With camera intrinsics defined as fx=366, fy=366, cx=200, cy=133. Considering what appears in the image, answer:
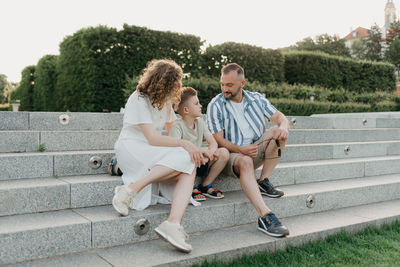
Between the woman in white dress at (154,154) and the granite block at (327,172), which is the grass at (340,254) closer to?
the woman in white dress at (154,154)

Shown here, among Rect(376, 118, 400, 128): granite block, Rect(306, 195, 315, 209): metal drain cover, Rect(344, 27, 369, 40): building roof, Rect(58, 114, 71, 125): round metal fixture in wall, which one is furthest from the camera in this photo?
Rect(344, 27, 369, 40): building roof

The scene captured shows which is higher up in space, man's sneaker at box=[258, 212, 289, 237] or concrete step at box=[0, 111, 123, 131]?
concrete step at box=[0, 111, 123, 131]

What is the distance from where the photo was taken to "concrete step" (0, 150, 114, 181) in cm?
329

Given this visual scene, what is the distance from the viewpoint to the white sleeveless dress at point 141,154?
3.00 metres

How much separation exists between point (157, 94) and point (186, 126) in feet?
1.94

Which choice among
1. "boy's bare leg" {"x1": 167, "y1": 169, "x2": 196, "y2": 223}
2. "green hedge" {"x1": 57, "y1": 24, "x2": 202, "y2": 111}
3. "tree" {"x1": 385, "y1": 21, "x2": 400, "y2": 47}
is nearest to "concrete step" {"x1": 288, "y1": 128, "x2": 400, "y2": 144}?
"boy's bare leg" {"x1": 167, "y1": 169, "x2": 196, "y2": 223}

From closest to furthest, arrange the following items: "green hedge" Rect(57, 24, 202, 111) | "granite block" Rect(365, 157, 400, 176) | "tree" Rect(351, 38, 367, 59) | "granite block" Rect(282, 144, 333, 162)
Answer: "granite block" Rect(282, 144, 333, 162) < "granite block" Rect(365, 157, 400, 176) < "green hedge" Rect(57, 24, 202, 111) < "tree" Rect(351, 38, 367, 59)

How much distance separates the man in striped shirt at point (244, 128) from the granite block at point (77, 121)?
1.53 metres

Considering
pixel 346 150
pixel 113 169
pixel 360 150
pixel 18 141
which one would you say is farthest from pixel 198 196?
pixel 360 150

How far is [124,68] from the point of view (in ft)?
33.9

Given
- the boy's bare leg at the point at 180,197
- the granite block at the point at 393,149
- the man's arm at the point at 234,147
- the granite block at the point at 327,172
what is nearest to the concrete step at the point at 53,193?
the boy's bare leg at the point at 180,197

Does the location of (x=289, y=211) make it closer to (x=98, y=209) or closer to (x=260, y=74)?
(x=98, y=209)

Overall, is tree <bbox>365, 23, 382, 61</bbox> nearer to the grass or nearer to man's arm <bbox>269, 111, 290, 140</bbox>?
man's arm <bbox>269, 111, 290, 140</bbox>

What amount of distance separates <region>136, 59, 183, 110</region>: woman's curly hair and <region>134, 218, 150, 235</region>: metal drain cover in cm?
100
